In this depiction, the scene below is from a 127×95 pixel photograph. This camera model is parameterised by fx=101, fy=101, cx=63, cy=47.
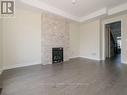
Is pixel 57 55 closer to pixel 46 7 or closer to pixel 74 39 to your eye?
pixel 74 39

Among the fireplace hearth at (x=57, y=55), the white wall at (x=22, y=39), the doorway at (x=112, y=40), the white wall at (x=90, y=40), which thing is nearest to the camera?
the white wall at (x=22, y=39)

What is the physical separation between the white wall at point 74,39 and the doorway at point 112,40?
6.70 feet

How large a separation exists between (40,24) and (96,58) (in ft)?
13.6

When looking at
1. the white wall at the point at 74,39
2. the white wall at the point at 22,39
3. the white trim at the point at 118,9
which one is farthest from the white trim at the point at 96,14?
the white wall at the point at 22,39

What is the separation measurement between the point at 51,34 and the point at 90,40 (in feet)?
9.78

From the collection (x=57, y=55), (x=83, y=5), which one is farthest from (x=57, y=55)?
(x=83, y=5)

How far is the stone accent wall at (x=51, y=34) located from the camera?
5.34 meters

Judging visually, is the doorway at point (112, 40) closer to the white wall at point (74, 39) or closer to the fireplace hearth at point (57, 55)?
the white wall at point (74, 39)

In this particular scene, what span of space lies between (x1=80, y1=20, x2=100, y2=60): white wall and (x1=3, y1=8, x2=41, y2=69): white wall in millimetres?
→ 3617

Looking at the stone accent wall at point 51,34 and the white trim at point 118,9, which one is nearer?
the white trim at point 118,9

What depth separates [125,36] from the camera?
5422mm

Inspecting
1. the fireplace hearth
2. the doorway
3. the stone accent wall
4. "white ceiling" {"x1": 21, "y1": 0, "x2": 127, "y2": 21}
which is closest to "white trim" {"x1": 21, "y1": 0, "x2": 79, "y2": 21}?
"white ceiling" {"x1": 21, "y1": 0, "x2": 127, "y2": 21}

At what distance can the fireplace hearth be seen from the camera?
→ 5.69m

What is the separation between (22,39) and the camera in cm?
473
